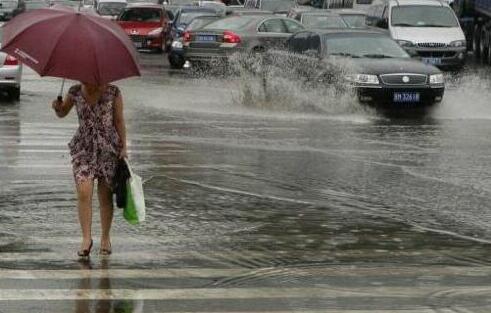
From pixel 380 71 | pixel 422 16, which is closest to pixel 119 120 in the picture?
pixel 380 71

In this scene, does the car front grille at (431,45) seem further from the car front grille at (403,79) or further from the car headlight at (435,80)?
the car front grille at (403,79)

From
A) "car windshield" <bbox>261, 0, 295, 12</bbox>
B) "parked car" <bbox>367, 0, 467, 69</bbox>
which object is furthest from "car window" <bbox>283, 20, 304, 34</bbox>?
"car windshield" <bbox>261, 0, 295, 12</bbox>

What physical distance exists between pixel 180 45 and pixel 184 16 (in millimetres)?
5142

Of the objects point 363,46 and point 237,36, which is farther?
point 237,36

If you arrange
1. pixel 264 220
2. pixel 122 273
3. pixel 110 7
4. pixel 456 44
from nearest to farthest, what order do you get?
pixel 122 273
pixel 264 220
pixel 456 44
pixel 110 7

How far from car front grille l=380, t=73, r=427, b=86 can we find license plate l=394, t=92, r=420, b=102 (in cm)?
17

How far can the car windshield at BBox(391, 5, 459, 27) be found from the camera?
105 feet

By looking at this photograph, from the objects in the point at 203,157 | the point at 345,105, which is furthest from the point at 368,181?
the point at 345,105

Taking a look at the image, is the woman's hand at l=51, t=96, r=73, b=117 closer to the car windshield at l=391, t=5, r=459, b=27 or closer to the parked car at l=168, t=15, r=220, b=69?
the parked car at l=168, t=15, r=220, b=69

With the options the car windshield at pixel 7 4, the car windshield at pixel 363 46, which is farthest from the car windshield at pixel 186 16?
the car windshield at pixel 7 4

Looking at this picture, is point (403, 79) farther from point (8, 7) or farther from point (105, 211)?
point (8, 7)

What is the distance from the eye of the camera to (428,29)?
105 ft

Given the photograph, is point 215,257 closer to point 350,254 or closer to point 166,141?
point 350,254

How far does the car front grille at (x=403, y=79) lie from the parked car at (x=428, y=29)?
9943 millimetres
